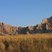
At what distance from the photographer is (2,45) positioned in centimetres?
1641

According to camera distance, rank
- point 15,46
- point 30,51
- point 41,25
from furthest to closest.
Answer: point 41,25, point 15,46, point 30,51

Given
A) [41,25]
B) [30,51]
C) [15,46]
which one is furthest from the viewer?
[41,25]

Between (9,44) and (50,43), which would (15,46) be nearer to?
(9,44)

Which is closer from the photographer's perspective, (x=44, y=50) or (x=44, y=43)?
(x=44, y=50)

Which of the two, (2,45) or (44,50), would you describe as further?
(2,45)

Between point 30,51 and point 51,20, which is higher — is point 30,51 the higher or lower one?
the lower one

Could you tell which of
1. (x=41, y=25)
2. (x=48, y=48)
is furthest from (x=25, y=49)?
(x=41, y=25)

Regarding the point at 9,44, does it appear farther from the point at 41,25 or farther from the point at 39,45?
the point at 41,25

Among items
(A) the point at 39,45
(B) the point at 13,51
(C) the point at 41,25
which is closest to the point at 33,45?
(A) the point at 39,45

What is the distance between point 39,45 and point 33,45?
0.39 meters

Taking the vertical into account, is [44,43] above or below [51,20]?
below

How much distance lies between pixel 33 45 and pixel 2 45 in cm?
216

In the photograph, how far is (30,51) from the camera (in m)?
14.8

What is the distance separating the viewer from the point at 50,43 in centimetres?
1633
